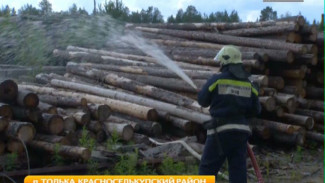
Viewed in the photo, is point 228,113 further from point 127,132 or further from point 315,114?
point 315,114

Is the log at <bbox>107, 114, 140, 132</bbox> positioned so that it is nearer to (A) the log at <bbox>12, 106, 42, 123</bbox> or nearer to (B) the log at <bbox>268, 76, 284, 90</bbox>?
(A) the log at <bbox>12, 106, 42, 123</bbox>

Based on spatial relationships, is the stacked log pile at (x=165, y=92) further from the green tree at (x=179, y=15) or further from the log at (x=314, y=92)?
the green tree at (x=179, y=15)

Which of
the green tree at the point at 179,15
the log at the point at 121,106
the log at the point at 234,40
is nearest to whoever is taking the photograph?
the log at the point at 121,106

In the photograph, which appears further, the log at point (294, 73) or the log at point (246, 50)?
the log at point (294, 73)

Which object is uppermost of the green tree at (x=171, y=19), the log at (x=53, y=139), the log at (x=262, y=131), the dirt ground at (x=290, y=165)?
the green tree at (x=171, y=19)

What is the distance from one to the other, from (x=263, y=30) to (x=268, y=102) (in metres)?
2.58

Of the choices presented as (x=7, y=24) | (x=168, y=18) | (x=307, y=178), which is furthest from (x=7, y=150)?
(x=168, y=18)

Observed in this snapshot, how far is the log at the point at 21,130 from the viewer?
687cm

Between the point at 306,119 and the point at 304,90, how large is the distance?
47.8 inches

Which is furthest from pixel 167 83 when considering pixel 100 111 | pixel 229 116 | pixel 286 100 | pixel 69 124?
pixel 229 116

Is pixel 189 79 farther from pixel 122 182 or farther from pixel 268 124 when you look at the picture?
pixel 122 182

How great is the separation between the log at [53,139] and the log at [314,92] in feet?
20.7

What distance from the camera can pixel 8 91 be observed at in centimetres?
731

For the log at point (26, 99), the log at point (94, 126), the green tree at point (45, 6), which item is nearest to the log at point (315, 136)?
the log at point (94, 126)
